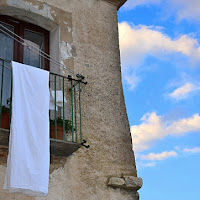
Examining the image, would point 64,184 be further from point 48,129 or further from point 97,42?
point 97,42

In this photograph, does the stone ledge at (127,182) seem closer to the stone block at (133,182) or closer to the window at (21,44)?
the stone block at (133,182)

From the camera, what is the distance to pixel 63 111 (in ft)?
20.3

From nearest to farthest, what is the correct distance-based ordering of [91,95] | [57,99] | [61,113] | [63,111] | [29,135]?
[29,135]
[63,111]
[57,99]
[61,113]
[91,95]

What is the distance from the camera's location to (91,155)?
6.48 metres

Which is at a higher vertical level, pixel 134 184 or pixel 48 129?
pixel 48 129

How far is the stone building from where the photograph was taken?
618cm

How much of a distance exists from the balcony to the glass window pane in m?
0.39

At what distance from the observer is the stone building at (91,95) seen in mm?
6184

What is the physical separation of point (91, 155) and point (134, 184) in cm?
83

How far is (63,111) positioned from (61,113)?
1.23 feet

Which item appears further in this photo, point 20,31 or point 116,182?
point 20,31

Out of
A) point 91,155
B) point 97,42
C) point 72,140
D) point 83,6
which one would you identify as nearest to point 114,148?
point 91,155

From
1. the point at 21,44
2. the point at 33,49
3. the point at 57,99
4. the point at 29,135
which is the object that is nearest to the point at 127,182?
the point at 57,99

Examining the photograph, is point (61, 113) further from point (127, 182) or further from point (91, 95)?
point (127, 182)
